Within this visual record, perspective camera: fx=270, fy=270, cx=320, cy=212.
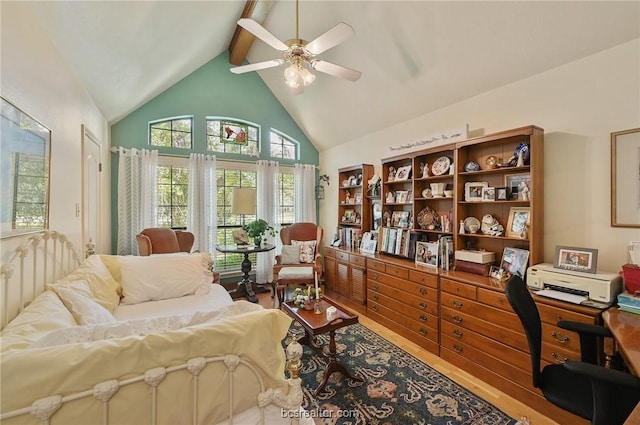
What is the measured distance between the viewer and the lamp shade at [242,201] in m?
3.80

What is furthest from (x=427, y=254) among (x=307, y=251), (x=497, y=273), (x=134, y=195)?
(x=134, y=195)

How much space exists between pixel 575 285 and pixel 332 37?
7.78 ft

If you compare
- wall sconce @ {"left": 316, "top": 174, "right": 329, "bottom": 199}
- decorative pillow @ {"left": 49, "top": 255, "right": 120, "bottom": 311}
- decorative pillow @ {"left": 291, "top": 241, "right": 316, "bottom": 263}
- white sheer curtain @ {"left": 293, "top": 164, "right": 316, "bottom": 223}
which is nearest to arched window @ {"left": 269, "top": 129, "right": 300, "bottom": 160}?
white sheer curtain @ {"left": 293, "top": 164, "right": 316, "bottom": 223}

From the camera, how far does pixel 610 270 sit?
192cm

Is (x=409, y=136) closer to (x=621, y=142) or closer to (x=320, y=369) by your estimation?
(x=621, y=142)

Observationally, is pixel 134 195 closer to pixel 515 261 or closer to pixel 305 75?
pixel 305 75

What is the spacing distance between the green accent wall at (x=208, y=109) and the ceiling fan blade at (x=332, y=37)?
2757mm

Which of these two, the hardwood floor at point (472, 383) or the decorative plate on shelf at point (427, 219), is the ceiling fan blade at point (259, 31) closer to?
the decorative plate on shelf at point (427, 219)

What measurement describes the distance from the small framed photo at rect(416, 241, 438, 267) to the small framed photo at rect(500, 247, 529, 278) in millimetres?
592

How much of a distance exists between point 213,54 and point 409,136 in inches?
123

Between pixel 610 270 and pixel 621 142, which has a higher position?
pixel 621 142

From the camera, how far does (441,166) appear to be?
2.93 meters

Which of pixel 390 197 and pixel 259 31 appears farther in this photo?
pixel 390 197

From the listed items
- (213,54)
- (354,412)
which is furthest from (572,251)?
(213,54)
